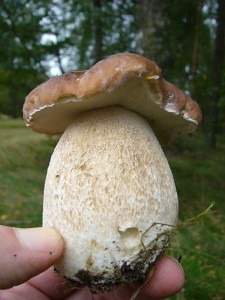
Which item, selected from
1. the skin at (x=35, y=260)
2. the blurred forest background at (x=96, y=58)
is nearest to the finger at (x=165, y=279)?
the skin at (x=35, y=260)

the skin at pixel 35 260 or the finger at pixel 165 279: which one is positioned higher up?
the skin at pixel 35 260

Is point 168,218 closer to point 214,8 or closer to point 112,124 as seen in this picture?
point 112,124

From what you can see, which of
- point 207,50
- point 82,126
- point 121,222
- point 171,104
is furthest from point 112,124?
point 207,50

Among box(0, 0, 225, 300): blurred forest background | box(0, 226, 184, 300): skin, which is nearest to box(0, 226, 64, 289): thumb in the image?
box(0, 226, 184, 300): skin

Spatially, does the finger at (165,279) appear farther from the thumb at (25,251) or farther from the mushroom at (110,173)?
the thumb at (25,251)

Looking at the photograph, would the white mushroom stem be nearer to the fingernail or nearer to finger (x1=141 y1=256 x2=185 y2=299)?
the fingernail

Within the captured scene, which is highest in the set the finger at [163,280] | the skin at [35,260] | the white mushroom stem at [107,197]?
the white mushroom stem at [107,197]
